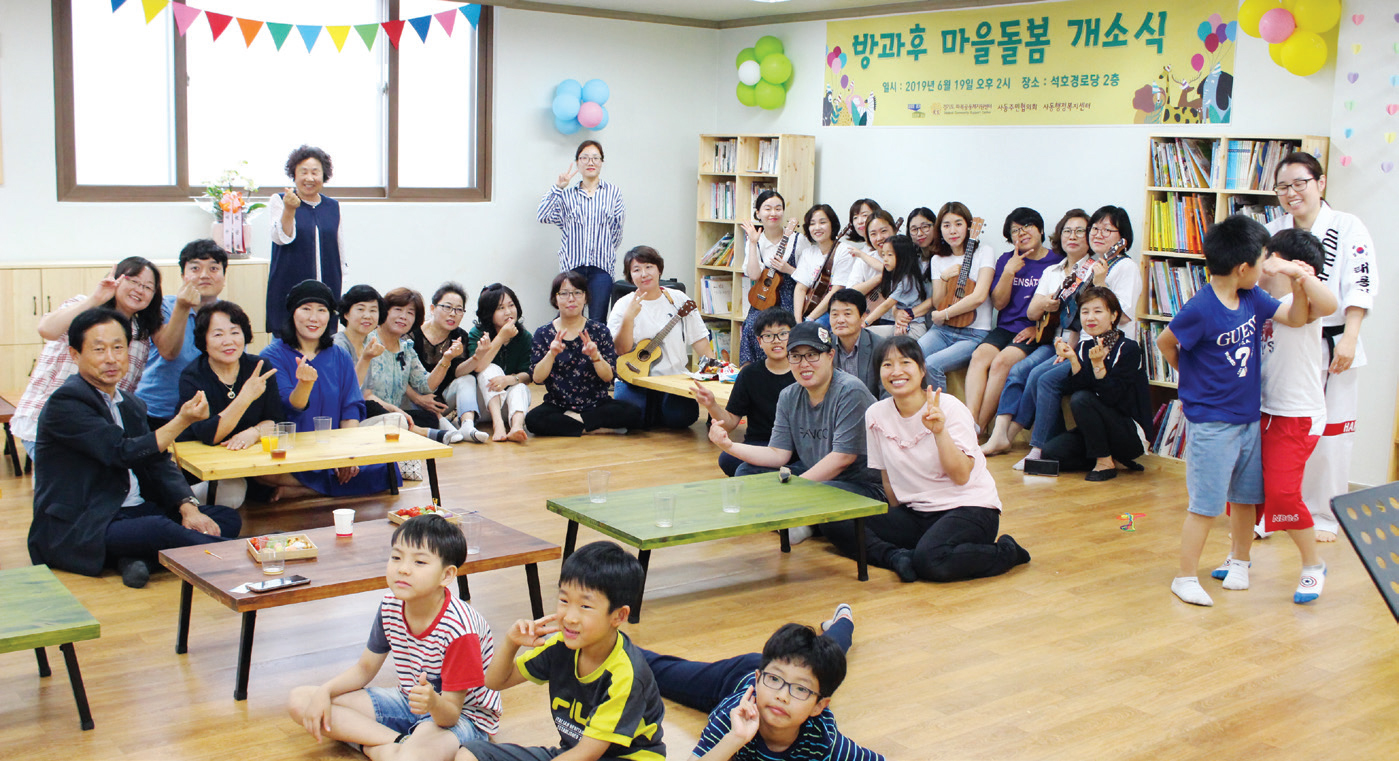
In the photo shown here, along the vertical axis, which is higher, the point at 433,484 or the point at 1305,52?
the point at 1305,52

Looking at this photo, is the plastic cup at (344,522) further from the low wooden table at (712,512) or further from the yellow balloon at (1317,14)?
the yellow balloon at (1317,14)

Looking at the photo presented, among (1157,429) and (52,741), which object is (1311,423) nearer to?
(1157,429)

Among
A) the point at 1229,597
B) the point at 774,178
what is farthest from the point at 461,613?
the point at 774,178

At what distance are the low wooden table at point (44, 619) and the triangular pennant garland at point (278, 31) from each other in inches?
213

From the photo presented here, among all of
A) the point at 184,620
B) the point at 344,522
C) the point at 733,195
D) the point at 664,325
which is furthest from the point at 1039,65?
the point at 184,620

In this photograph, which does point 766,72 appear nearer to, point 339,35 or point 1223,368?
point 339,35

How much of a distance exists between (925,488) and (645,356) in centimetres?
298

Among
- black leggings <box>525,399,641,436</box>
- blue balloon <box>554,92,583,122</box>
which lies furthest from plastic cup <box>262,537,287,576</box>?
blue balloon <box>554,92,583,122</box>

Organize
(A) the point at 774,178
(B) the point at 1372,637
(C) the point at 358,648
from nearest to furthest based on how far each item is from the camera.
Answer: (C) the point at 358,648
(B) the point at 1372,637
(A) the point at 774,178

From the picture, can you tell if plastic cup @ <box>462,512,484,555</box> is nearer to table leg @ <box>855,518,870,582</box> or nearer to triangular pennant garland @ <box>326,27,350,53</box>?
table leg @ <box>855,518,870,582</box>

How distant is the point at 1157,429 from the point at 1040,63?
96.7 inches

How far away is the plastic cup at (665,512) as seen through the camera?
13.8ft

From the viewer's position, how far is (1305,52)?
627 cm

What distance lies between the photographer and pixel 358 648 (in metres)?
3.90
